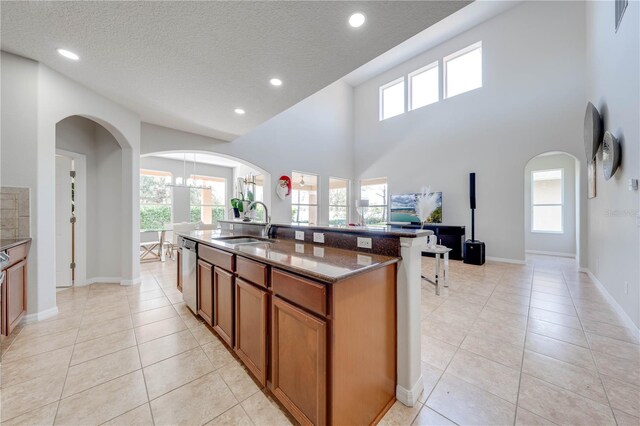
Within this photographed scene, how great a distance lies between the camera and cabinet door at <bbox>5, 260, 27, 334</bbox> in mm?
2074

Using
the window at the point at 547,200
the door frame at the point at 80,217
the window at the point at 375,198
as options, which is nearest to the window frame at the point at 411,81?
the window at the point at 375,198

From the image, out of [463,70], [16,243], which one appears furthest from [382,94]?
[16,243]

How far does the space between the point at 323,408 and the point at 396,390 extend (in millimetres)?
616

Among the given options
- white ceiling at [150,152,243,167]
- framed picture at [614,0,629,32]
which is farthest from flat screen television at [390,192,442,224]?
white ceiling at [150,152,243,167]

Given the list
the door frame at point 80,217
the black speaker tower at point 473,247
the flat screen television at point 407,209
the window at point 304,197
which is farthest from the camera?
the window at point 304,197

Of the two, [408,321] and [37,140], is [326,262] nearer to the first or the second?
[408,321]

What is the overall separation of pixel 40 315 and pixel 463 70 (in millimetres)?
8878

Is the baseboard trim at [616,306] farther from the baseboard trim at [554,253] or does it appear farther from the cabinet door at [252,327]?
the cabinet door at [252,327]

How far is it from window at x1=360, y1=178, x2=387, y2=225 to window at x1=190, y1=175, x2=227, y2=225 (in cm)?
515

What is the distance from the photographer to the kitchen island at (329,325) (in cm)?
115

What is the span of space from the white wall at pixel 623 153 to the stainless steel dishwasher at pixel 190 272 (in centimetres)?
418

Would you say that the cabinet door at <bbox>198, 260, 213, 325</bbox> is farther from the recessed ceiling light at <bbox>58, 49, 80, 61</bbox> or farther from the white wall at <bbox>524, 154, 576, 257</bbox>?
the white wall at <bbox>524, 154, 576, 257</bbox>

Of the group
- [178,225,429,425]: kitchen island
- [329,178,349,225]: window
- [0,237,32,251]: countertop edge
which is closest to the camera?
[178,225,429,425]: kitchen island

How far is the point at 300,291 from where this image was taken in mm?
1272
